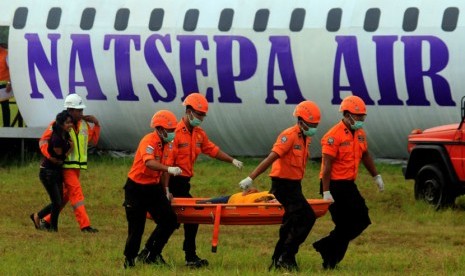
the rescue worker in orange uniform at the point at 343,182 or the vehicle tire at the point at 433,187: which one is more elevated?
the rescue worker in orange uniform at the point at 343,182

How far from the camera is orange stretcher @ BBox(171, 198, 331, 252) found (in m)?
17.2

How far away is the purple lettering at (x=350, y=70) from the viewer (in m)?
29.7

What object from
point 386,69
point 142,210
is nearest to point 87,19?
point 386,69

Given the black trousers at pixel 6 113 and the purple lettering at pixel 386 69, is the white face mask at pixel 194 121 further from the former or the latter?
the black trousers at pixel 6 113

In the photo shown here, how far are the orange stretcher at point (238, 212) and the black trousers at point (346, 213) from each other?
0.48ft

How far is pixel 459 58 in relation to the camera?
2845 cm

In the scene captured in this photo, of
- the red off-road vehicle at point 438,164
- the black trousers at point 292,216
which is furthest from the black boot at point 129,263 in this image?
the red off-road vehicle at point 438,164

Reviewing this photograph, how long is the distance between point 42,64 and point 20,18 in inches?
48.1

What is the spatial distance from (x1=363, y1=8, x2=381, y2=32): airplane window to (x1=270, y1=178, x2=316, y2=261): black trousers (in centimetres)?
1279

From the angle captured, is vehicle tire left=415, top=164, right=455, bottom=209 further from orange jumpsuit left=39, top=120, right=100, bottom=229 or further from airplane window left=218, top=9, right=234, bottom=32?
airplane window left=218, top=9, right=234, bottom=32

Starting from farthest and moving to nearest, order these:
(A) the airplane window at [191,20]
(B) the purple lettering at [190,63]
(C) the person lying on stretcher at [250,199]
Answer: (A) the airplane window at [191,20] < (B) the purple lettering at [190,63] < (C) the person lying on stretcher at [250,199]

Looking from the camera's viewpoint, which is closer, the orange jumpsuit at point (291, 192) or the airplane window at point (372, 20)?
the orange jumpsuit at point (291, 192)

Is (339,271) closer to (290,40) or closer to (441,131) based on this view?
(441,131)

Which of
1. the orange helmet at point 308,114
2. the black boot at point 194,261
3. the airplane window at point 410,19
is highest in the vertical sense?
the airplane window at point 410,19
